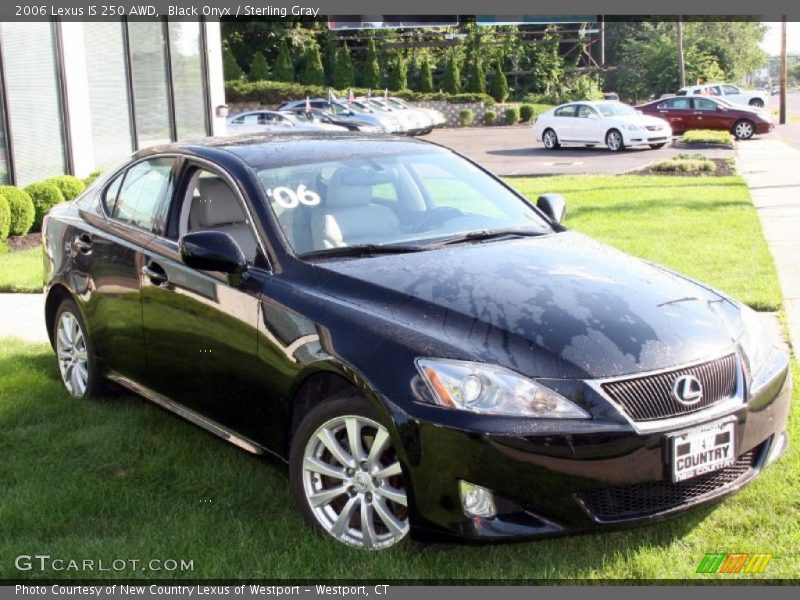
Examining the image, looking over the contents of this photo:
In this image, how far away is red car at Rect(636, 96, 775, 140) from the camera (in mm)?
30061

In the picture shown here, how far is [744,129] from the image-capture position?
99.3 ft

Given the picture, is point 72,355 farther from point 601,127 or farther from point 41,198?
point 601,127

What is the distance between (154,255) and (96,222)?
35.2 inches

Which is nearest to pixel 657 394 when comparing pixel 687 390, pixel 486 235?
pixel 687 390

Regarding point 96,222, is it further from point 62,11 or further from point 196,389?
point 62,11

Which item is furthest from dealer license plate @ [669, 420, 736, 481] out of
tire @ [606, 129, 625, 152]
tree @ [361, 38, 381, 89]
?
tree @ [361, 38, 381, 89]

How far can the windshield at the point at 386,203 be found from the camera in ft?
15.2

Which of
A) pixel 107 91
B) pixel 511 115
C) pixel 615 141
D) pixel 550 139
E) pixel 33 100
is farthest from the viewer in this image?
pixel 511 115

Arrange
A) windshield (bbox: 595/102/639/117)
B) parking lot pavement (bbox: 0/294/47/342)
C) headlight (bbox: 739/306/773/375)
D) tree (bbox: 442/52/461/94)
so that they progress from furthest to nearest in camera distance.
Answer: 1. tree (bbox: 442/52/461/94)
2. windshield (bbox: 595/102/639/117)
3. parking lot pavement (bbox: 0/294/47/342)
4. headlight (bbox: 739/306/773/375)

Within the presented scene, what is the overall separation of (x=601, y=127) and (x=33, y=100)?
661 inches

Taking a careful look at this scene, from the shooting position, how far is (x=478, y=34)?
56000 millimetres

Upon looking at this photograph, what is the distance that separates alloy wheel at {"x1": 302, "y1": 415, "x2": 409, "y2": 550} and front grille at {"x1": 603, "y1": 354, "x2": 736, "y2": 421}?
0.85 m

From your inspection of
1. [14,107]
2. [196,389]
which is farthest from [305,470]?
[14,107]

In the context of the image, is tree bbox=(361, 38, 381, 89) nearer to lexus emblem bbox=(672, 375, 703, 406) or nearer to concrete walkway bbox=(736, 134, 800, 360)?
concrete walkway bbox=(736, 134, 800, 360)
